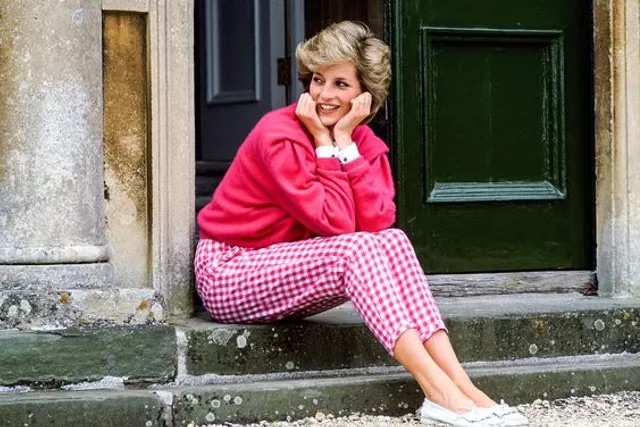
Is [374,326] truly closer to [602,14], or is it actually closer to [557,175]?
[557,175]

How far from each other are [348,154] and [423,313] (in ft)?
1.90

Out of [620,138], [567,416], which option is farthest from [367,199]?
[620,138]

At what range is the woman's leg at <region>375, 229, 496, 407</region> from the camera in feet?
11.7

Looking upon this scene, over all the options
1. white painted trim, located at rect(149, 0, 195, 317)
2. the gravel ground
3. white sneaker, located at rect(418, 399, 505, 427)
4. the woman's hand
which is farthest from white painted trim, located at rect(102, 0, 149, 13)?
white sneaker, located at rect(418, 399, 505, 427)

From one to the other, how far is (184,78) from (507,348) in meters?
1.38

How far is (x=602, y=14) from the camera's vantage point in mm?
4684

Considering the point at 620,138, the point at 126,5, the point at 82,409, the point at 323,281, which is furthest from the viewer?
the point at 620,138

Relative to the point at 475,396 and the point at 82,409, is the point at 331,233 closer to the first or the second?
the point at 475,396

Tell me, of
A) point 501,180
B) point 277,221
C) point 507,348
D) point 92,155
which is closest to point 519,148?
point 501,180

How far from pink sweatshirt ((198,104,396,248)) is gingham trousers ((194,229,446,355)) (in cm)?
6

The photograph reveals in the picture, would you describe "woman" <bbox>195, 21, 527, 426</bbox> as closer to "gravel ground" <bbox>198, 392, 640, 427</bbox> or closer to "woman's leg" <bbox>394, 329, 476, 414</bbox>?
"woman's leg" <bbox>394, 329, 476, 414</bbox>

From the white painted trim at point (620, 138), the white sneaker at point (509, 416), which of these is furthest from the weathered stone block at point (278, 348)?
the white painted trim at point (620, 138)

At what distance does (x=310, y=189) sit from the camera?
3.72 m

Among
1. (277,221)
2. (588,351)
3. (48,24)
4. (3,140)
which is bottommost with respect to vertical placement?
(588,351)
